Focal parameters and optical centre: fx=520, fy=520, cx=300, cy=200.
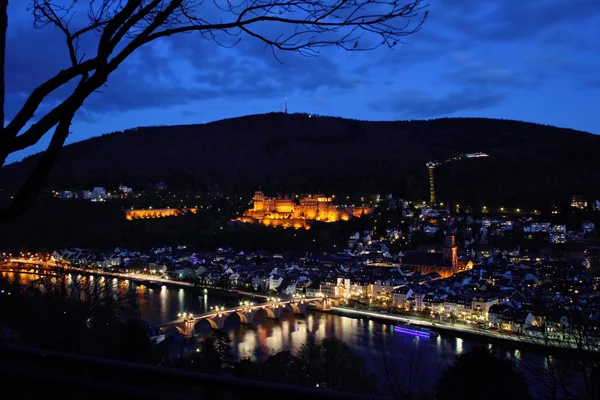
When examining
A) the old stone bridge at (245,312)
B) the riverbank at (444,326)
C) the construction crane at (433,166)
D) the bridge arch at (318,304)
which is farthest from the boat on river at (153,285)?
the construction crane at (433,166)

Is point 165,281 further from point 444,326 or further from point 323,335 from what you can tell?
point 444,326

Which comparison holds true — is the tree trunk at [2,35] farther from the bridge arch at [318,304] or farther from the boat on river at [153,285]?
the boat on river at [153,285]

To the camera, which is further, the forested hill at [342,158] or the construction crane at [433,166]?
the construction crane at [433,166]

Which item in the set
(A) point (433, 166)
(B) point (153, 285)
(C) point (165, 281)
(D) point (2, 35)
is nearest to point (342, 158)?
(A) point (433, 166)

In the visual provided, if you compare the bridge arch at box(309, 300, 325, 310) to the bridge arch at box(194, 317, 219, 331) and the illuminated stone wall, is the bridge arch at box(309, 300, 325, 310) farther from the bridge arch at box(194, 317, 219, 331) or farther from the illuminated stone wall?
the illuminated stone wall

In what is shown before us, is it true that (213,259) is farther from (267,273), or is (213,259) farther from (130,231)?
(130,231)
